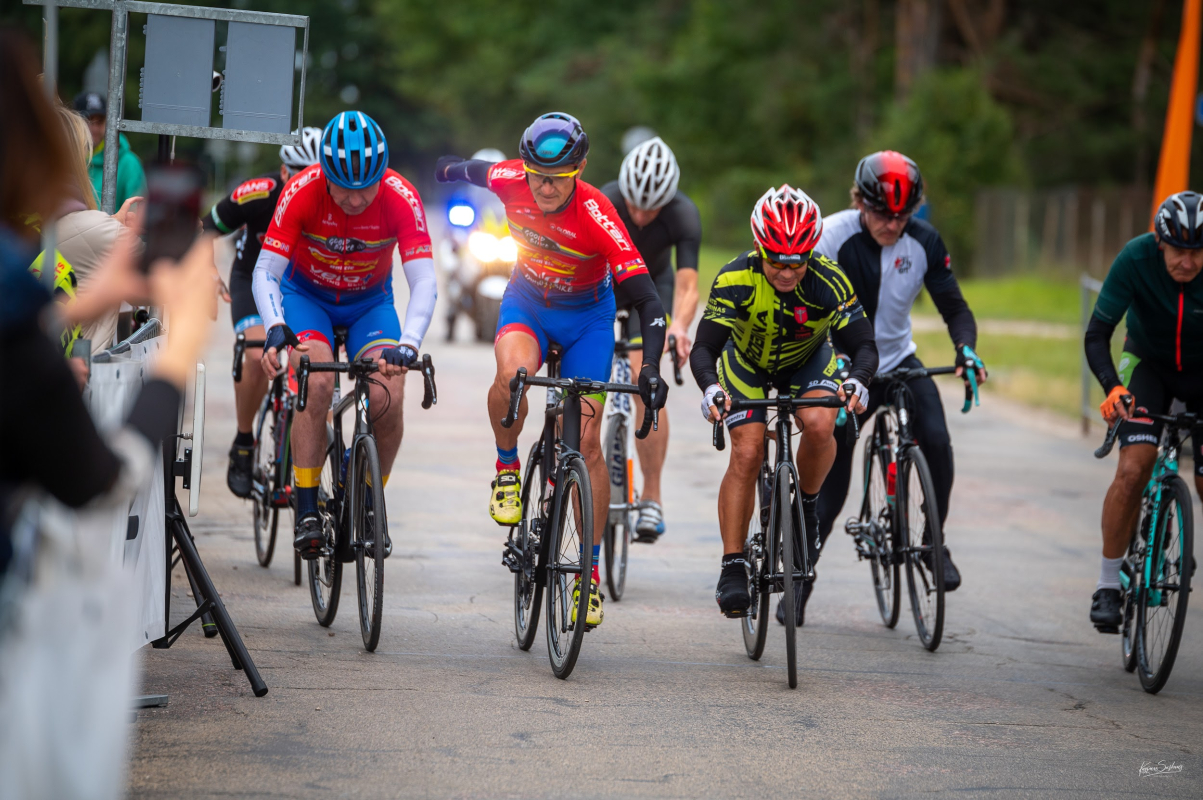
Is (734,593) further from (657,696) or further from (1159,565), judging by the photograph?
(1159,565)

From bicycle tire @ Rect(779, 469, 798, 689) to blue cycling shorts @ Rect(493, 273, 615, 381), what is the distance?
113 cm

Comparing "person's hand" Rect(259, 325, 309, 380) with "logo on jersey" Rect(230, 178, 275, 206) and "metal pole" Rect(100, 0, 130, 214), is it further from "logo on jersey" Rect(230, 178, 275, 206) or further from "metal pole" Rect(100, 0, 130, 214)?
"logo on jersey" Rect(230, 178, 275, 206)

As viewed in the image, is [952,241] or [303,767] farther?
[952,241]

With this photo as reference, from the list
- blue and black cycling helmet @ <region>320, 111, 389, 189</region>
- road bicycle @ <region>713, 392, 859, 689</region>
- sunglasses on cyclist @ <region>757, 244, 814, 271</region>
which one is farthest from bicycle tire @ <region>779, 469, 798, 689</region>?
blue and black cycling helmet @ <region>320, 111, 389, 189</region>

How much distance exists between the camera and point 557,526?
6129mm

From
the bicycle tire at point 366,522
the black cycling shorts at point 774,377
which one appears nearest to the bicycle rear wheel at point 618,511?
the black cycling shorts at point 774,377

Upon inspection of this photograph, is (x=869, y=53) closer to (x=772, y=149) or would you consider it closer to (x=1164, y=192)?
(x=772, y=149)

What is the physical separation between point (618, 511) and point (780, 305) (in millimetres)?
1924

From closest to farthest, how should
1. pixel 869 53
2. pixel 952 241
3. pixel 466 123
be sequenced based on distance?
pixel 952 241
pixel 869 53
pixel 466 123

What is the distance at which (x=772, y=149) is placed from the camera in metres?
56.2

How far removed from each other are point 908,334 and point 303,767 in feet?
13.5

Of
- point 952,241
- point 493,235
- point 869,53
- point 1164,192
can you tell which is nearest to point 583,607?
point 1164,192

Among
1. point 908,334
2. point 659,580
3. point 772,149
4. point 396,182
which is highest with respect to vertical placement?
point 772,149

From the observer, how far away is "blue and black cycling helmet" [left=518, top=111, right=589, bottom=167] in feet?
20.7
